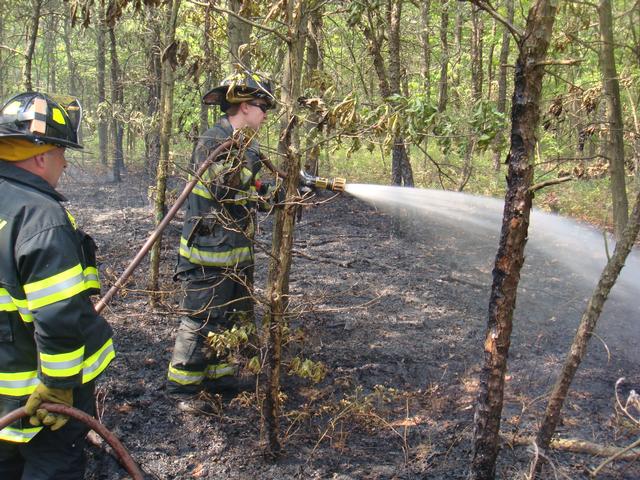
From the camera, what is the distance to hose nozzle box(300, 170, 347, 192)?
3334 mm

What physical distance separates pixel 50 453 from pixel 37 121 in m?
1.41

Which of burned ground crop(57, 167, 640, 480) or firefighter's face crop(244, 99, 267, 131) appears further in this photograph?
firefighter's face crop(244, 99, 267, 131)

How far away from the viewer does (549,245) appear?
28.5 ft

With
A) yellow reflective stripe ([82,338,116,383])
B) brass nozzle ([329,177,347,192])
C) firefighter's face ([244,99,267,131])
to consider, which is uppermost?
firefighter's face ([244,99,267,131])

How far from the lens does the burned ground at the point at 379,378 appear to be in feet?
10.4

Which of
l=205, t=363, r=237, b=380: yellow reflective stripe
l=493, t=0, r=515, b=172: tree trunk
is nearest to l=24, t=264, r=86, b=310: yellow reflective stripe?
l=205, t=363, r=237, b=380: yellow reflective stripe

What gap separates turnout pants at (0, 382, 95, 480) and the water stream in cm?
331

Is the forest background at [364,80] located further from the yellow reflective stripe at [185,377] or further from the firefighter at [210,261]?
the yellow reflective stripe at [185,377]

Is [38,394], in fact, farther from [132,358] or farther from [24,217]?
[132,358]

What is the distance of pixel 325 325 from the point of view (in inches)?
200

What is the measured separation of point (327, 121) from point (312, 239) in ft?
17.2

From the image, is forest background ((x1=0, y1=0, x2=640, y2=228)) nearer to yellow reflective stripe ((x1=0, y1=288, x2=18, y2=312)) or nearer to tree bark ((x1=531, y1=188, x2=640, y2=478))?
tree bark ((x1=531, y1=188, x2=640, y2=478))

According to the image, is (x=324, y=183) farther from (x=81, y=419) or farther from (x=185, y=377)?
(x=81, y=419)

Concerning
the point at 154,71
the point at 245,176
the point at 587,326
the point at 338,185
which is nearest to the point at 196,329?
the point at 245,176
